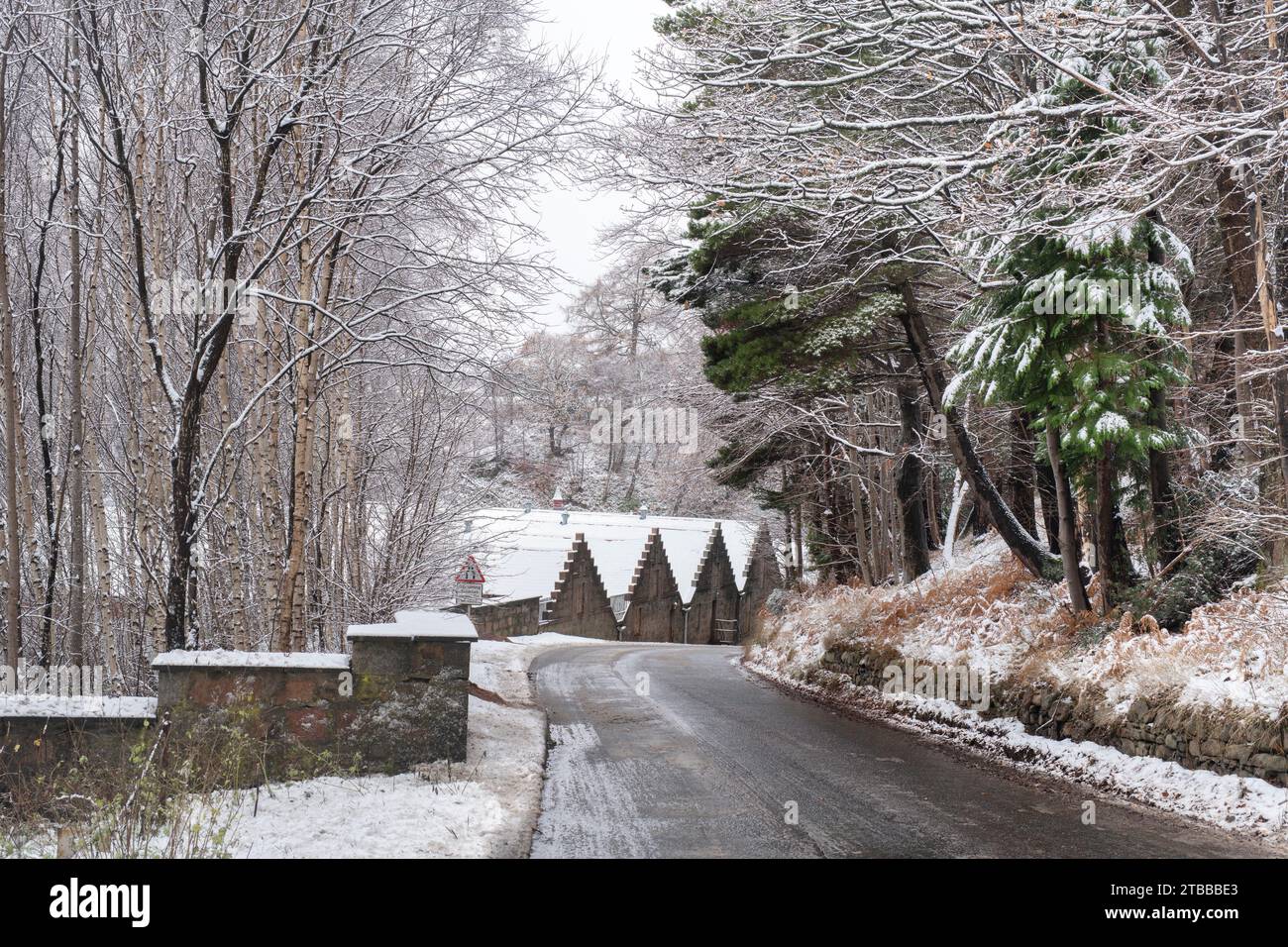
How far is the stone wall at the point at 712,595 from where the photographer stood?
48.4m

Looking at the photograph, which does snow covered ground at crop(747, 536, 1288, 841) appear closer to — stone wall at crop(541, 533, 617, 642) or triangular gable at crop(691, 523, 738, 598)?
stone wall at crop(541, 533, 617, 642)

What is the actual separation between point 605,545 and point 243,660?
3842cm

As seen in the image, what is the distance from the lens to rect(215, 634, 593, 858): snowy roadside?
5391 millimetres

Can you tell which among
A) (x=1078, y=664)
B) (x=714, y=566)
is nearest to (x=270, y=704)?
(x=1078, y=664)

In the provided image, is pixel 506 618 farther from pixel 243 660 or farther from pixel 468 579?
pixel 243 660

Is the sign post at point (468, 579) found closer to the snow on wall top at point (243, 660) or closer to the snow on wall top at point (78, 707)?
the snow on wall top at point (243, 660)

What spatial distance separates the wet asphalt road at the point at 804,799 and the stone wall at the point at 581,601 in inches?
1081

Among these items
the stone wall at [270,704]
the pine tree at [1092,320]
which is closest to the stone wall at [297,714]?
the stone wall at [270,704]

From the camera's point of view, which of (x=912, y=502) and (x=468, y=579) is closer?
(x=468, y=579)

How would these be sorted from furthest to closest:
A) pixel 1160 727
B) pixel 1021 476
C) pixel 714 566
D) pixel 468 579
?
pixel 714 566, pixel 1021 476, pixel 468 579, pixel 1160 727

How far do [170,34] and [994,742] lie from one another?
35.1 ft

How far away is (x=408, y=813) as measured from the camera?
609 cm

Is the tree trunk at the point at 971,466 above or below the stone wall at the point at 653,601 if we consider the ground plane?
above

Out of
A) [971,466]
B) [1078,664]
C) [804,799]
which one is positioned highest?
[971,466]
